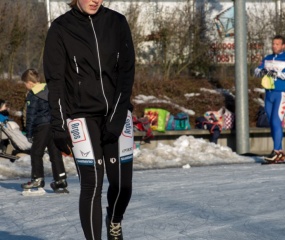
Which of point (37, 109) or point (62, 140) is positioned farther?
point (37, 109)

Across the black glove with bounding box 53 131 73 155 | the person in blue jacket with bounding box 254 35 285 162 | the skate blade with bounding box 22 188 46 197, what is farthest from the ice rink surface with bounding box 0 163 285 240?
the person in blue jacket with bounding box 254 35 285 162

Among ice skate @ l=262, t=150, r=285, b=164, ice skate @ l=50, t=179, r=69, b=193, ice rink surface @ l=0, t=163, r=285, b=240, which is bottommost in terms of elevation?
ice skate @ l=262, t=150, r=285, b=164

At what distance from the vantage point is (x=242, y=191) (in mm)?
9906

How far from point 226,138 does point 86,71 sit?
40.3 ft

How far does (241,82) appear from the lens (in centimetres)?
1714

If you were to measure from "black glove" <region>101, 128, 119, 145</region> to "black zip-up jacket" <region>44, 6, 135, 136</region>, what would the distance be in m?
0.03

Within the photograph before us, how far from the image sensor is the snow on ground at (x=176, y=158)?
45.0 feet

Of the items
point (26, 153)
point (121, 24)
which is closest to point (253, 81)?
point (26, 153)

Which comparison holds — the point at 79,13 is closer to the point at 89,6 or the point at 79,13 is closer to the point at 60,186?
the point at 89,6

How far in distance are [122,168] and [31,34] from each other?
14.6 metres

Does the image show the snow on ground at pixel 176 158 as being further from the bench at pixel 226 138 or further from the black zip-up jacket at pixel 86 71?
the black zip-up jacket at pixel 86 71

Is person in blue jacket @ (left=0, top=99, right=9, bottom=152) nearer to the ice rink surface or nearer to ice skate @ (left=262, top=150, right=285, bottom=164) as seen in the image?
the ice rink surface

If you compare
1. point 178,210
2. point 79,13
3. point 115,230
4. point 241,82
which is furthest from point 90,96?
point 241,82

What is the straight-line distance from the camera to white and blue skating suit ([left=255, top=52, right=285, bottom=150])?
13.8 m
